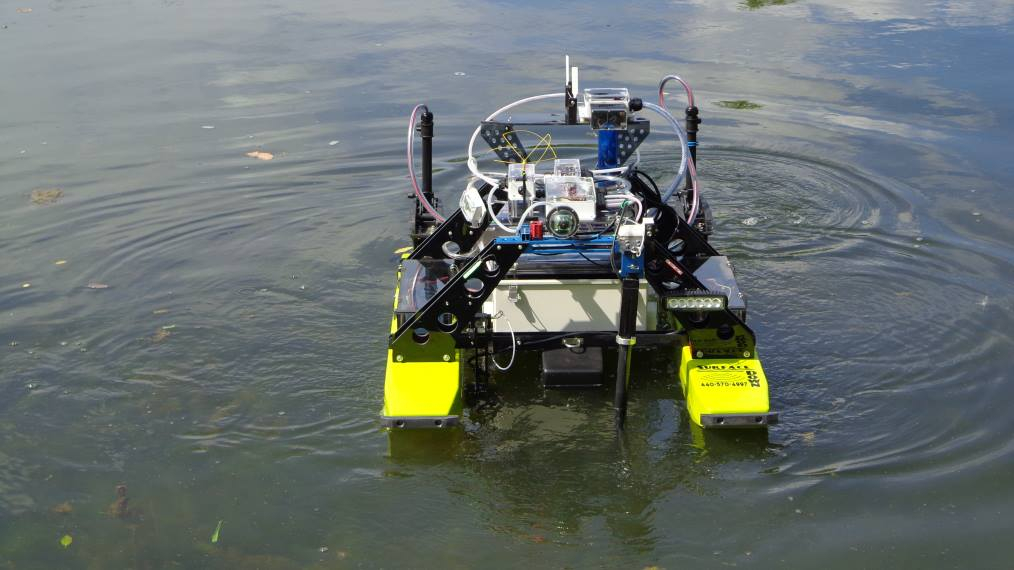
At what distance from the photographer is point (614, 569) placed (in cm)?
551

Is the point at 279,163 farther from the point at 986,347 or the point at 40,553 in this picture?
the point at 986,347

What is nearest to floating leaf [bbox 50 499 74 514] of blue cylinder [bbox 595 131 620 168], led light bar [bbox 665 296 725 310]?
led light bar [bbox 665 296 725 310]

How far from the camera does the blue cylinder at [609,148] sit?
294 inches

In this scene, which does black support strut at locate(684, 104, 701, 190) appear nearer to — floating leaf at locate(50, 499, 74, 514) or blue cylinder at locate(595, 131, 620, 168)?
blue cylinder at locate(595, 131, 620, 168)

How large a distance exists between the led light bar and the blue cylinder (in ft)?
5.02

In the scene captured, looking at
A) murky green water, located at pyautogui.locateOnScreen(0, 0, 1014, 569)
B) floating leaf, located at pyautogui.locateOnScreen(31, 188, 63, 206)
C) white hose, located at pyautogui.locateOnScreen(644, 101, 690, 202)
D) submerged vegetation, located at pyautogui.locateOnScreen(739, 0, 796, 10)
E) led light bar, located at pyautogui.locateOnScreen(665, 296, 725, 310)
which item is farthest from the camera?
submerged vegetation, located at pyautogui.locateOnScreen(739, 0, 796, 10)

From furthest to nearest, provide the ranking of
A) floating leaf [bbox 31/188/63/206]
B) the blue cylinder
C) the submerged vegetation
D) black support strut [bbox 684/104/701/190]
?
the submerged vegetation
floating leaf [bbox 31/188/63/206]
black support strut [bbox 684/104/701/190]
the blue cylinder

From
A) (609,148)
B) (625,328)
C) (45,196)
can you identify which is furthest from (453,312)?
(45,196)

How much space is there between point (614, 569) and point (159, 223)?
254 inches

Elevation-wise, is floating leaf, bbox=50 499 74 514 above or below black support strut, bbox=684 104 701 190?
below

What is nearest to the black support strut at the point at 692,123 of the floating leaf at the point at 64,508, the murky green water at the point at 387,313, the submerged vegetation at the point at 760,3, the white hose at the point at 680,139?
the white hose at the point at 680,139

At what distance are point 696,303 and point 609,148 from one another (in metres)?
1.59

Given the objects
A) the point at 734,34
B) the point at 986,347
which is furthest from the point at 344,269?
the point at 734,34

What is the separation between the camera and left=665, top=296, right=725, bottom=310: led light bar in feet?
20.9
